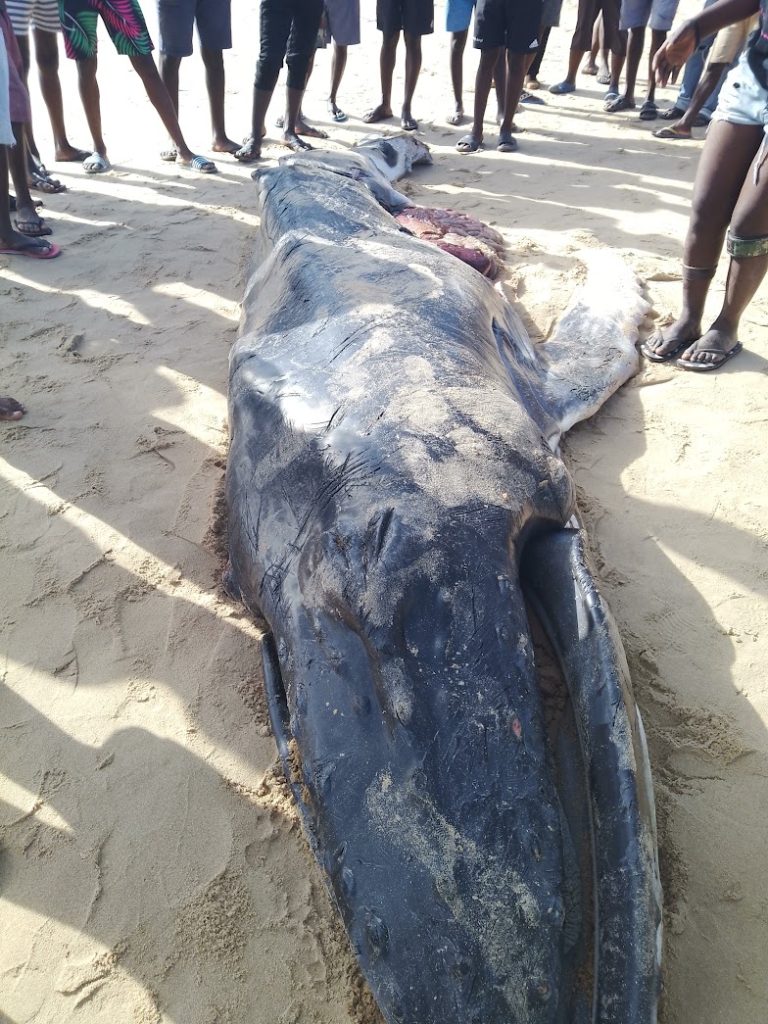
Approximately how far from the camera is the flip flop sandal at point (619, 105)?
8.30 m

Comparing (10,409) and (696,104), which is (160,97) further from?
(696,104)

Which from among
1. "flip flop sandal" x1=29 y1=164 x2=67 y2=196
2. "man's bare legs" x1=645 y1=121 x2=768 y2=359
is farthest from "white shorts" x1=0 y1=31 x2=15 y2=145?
"man's bare legs" x1=645 y1=121 x2=768 y2=359

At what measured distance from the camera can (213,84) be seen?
6.99m

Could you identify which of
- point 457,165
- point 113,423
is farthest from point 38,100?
point 113,423

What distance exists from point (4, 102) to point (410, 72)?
5.13 meters

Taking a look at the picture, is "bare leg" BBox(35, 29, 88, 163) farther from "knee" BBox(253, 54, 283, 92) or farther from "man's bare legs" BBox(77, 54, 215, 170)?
"knee" BBox(253, 54, 283, 92)

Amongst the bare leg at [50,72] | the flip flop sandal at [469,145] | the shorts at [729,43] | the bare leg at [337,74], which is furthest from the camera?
the bare leg at [337,74]

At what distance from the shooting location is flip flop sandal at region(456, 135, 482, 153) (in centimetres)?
719

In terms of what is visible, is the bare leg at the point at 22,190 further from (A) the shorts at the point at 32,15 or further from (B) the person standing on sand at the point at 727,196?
(B) the person standing on sand at the point at 727,196

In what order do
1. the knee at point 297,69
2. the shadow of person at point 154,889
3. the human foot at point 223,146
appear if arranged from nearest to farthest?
the shadow of person at point 154,889, the knee at point 297,69, the human foot at point 223,146

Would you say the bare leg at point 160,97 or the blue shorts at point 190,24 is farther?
the blue shorts at point 190,24

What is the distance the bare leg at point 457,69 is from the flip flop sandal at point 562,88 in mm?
1598

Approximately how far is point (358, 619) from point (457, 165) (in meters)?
6.37

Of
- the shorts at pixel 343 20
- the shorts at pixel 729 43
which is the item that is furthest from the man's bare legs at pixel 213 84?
the shorts at pixel 729 43
